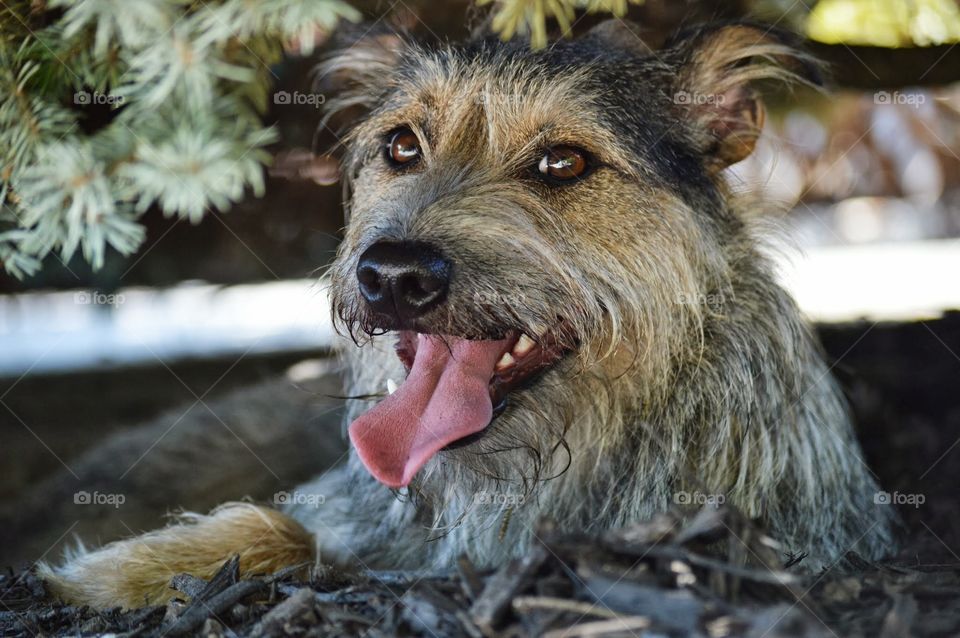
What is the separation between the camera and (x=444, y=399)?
332 cm

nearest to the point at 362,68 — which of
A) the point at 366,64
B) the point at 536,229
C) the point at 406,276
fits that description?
the point at 366,64

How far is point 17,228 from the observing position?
171 inches

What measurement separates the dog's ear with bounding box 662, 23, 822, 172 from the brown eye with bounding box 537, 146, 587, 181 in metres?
0.50

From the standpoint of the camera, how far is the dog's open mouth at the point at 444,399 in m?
3.25

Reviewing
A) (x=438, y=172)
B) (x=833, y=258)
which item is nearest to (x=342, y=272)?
(x=438, y=172)

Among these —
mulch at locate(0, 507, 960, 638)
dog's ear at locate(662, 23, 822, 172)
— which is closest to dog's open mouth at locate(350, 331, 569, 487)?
mulch at locate(0, 507, 960, 638)

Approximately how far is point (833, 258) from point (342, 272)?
12398 millimetres

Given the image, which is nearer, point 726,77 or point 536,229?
point 536,229

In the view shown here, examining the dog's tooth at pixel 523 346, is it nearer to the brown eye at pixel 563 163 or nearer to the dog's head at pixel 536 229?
the dog's head at pixel 536 229

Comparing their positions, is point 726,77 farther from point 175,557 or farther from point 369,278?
point 175,557

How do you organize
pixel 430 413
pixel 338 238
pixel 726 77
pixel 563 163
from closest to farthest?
pixel 430 413
pixel 563 163
pixel 726 77
pixel 338 238

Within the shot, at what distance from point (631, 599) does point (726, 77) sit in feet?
7.64

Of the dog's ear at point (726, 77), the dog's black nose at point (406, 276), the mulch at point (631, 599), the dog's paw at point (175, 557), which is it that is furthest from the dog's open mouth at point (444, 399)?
the dog's ear at point (726, 77)

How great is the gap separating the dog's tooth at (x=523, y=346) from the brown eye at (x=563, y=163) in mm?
621
